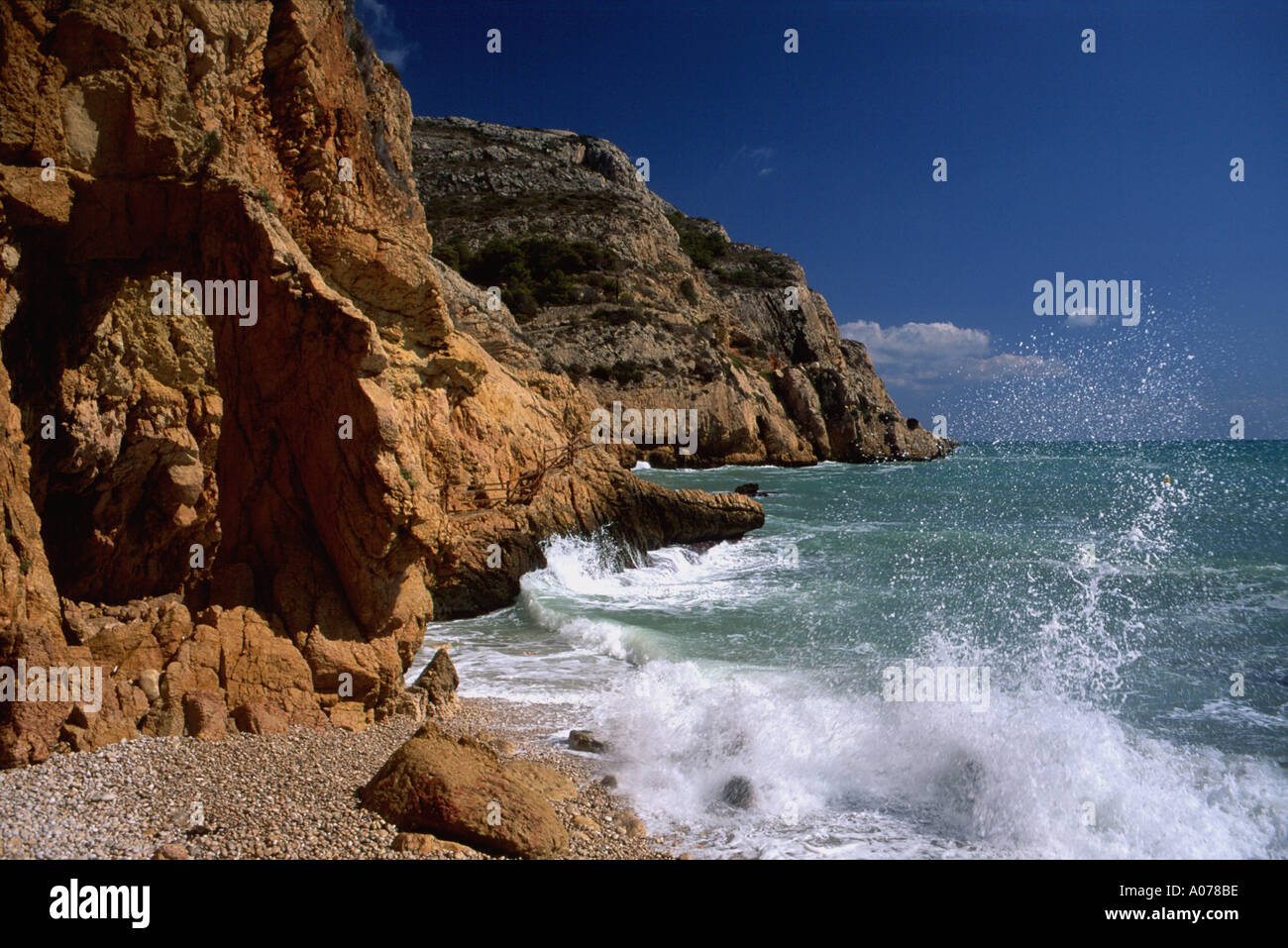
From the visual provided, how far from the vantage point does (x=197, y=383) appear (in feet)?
25.6

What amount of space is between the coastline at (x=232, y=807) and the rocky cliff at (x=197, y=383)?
0.35 m

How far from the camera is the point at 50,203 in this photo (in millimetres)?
5762

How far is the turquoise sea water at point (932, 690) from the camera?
6.31 meters

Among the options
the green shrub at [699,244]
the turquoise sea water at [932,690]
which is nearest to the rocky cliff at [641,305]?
the green shrub at [699,244]

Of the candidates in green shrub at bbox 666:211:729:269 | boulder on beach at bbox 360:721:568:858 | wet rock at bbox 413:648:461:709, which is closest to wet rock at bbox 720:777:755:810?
boulder on beach at bbox 360:721:568:858

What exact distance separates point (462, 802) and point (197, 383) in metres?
5.69

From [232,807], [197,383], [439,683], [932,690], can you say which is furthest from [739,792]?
[197,383]

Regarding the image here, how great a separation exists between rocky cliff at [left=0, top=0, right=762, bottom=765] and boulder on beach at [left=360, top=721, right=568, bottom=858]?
1.72 metres

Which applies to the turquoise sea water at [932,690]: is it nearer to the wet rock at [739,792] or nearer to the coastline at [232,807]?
the wet rock at [739,792]

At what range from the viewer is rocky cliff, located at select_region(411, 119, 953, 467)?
51656mm

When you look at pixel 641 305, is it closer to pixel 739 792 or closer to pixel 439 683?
pixel 439 683

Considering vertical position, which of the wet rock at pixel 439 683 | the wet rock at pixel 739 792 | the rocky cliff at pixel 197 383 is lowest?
the wet rock at pixel 739 792
